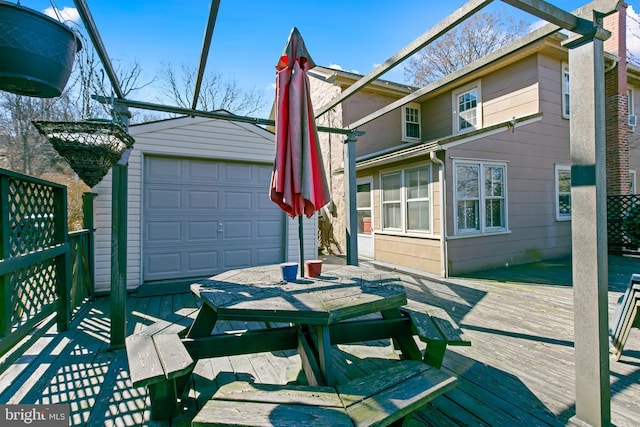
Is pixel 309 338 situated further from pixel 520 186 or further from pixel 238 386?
pixel 520 186

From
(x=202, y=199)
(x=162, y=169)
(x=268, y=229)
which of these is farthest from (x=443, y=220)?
(x=162, y=169)

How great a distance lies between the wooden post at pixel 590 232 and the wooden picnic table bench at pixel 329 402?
2.81 feet

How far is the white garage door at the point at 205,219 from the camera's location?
209 inches

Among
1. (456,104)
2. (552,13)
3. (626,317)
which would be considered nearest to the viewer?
(552,13)

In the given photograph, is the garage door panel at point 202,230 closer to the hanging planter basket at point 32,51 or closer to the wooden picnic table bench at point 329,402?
the hanging planter basket at point 32,51

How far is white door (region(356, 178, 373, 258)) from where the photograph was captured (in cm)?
860

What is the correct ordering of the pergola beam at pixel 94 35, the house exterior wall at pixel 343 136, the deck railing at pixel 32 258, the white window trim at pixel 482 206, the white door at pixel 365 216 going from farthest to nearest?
1. the house exterior wall at pixel 343 136
2. the white door at pixel 365 216
3. the white window trim at pixel 482 206
4. the deck railing at pixel 32 258
5. the pergola beam at pixel 94 35

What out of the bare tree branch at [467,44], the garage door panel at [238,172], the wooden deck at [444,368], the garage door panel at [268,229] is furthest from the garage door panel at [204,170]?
the bare tree branch at [467,44]

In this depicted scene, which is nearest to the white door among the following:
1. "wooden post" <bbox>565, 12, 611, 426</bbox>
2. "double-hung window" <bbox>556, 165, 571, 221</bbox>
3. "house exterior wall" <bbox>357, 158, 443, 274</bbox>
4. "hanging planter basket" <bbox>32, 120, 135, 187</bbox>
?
"house exterior wall" <bbox>357, 158, 443, 274</bbox>

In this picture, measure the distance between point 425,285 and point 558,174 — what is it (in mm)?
5097

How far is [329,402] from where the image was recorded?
1.51 metres

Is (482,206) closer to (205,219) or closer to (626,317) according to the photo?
(626,317)

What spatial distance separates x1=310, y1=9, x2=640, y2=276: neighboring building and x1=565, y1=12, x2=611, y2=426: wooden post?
3795 millimetres

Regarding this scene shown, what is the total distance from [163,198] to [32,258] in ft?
8.52
